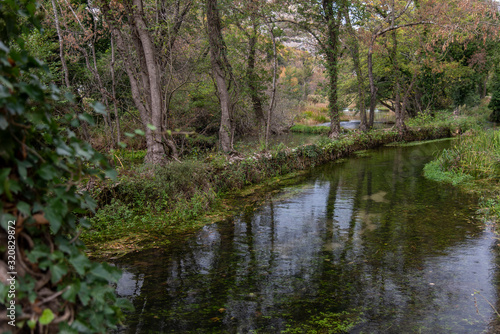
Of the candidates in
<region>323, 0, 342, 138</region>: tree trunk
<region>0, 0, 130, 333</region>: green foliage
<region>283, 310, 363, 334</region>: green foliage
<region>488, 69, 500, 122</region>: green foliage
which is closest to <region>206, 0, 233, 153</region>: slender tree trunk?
<region>323, 0, 342, 138</region>: tree trunk

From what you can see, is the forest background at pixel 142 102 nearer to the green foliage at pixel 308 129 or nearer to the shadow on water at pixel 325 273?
the shadow on water at pixel 325 273

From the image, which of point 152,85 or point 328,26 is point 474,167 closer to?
point 152,85

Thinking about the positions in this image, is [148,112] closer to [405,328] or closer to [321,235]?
[321,235]

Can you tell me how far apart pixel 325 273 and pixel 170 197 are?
3.95 meters

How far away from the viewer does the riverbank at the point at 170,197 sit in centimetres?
598

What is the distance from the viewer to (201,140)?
49.4ft

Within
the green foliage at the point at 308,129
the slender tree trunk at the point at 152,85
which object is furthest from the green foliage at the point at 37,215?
the green foliage at the point at 308,129

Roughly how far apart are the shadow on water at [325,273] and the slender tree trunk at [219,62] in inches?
152

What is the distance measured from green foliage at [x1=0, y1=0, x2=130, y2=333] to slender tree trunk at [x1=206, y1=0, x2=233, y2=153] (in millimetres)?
9311

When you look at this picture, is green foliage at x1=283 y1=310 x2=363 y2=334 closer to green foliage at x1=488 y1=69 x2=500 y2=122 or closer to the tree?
the tree

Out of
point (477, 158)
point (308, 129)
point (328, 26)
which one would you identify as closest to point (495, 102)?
point (308, 129)

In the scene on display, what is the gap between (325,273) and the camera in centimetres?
463

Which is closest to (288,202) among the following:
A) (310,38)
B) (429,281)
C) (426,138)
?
(429,281)

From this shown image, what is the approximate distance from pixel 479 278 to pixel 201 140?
12033 millimetres
